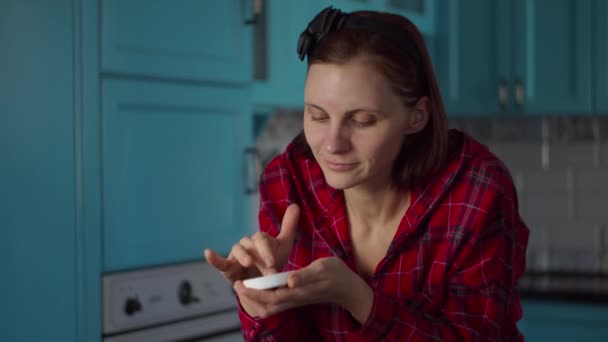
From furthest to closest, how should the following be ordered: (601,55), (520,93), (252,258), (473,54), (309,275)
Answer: (473,54) < (520,93) < (601,55) < (252,258) < (309,275)

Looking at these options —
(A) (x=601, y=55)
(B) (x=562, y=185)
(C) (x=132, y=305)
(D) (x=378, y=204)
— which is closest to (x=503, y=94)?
(A) (x=601, y=55)

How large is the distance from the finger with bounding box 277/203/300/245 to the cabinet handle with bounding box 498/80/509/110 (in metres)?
1.88

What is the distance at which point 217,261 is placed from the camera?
1182 mm

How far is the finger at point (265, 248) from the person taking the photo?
1188 millimetres

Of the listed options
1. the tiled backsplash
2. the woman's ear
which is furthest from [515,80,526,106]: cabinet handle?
the woman's ear

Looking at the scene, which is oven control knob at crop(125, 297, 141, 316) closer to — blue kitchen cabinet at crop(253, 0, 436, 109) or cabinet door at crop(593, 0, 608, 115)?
blue kitchen cabinet at crop(253, 0, 436, 109)

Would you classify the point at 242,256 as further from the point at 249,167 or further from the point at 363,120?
the point at 249,167

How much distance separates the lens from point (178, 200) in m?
2.16

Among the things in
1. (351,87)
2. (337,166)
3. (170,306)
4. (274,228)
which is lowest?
(170,306)

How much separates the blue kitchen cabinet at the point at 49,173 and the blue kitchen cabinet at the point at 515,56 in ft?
5.30

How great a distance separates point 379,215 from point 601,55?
5.87 ft

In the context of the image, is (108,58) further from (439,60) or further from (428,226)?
(439,60)

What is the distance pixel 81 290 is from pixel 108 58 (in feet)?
1.82

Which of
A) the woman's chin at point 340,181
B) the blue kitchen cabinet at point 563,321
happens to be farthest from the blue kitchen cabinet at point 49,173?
the blue kitchen cabinet at point 563,321
